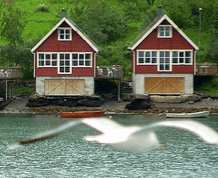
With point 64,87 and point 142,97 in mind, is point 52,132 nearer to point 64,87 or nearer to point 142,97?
point 142,97

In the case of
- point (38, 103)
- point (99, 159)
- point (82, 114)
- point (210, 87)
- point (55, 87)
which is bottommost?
point (99, 159)

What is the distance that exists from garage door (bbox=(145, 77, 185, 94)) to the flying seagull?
33.6ft

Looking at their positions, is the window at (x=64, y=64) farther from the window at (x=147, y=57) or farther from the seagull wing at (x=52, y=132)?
the seagull wing at (x=52, y=132)

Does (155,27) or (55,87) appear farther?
(55,87)

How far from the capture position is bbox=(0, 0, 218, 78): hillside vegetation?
369ft

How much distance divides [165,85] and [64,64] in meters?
12.3

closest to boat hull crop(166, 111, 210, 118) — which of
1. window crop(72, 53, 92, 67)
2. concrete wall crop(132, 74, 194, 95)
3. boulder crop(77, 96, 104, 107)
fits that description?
concrete wall crop(132, 74, 194, 95)

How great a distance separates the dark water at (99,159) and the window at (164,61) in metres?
20.2

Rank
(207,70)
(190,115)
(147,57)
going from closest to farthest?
(190,115) → (147,57) → (207,70)

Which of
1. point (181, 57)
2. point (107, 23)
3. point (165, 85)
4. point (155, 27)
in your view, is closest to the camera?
point (155, 27)

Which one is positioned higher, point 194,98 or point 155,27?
point 155,27

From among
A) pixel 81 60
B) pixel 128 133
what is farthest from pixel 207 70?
pixel 128 133

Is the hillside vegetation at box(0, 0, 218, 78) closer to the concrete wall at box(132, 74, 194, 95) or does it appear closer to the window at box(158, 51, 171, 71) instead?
the concrete wall at box(132, 74, 194, 95)

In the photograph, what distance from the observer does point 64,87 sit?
104 metres
